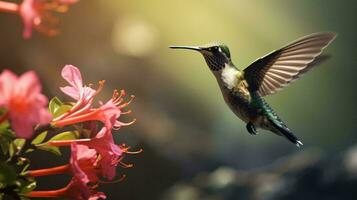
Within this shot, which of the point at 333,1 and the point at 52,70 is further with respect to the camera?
the point at 333,1

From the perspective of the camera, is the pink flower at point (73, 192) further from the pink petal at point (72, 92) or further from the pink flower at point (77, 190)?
the pink petal at point (72, 92)

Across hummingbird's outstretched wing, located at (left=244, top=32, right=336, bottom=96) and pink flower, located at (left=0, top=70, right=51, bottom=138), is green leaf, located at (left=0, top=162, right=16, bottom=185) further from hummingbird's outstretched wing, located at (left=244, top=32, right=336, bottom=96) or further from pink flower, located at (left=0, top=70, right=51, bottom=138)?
hummingbird's outstretched wing, located at (left=244, top=32, right=336, bottom=96)

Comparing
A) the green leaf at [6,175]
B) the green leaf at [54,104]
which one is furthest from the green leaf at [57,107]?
the green leaf at [6,175]

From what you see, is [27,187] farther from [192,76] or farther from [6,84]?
[192,76]

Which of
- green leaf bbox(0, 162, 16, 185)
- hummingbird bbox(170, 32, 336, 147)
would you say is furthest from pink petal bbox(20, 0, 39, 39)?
hummingbird bbox(170, 32, 336, 147)

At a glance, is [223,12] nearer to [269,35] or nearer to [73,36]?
[269,35]

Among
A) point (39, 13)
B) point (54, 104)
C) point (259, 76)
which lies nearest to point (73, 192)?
point (54, 104)

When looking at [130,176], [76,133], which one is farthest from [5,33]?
[76,133]
